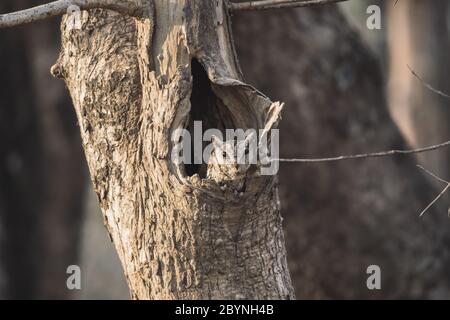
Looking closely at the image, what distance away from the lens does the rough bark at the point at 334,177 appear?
465 cm

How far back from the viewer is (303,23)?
15.5ft

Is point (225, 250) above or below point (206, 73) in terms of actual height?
below

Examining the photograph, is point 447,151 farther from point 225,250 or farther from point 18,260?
point 225,250

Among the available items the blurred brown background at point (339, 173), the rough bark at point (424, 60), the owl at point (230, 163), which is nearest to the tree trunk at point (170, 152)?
the owl at point (230, 163)

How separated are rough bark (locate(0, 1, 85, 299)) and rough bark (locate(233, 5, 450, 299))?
74.7 inches

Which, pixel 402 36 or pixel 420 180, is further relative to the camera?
pixel 402 36

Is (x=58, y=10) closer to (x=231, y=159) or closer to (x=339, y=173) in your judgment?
(x=231, y=159)

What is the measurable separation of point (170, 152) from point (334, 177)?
267cm

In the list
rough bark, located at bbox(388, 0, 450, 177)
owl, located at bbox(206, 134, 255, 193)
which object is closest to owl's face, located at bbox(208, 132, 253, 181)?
owl, located at bbox(206, 134, 255, 193)

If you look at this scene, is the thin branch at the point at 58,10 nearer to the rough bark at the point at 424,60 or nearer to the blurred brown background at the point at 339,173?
the blurred brown background at the point at 339,173

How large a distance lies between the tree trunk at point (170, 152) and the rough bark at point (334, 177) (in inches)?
95.2

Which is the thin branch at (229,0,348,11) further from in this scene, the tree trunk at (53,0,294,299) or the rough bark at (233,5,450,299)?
the rough bark at (233,5,450,299)
